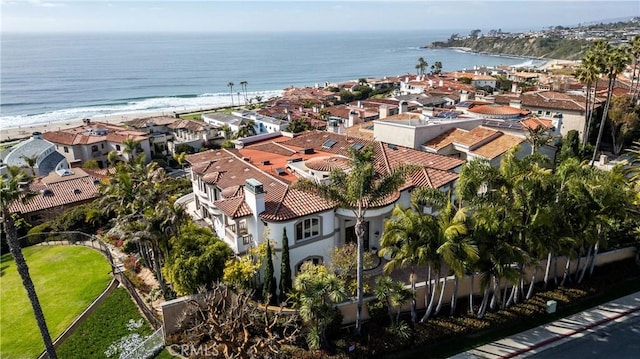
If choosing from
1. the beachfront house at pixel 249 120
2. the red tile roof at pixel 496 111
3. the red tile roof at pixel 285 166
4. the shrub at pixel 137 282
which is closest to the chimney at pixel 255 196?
the red tile roof at pixel 285 166

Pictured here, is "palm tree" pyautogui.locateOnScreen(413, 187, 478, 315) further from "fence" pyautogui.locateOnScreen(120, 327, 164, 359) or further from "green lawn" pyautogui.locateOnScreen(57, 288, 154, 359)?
"green lawn" pyautogui.locateOnScreen(57, 288, 154, 359)

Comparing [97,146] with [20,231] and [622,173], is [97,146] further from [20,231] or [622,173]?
[622,173]

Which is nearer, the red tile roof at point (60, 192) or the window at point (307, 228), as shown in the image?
the window at point (307, 228)

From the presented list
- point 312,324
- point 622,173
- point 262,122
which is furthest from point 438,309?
point 262,122

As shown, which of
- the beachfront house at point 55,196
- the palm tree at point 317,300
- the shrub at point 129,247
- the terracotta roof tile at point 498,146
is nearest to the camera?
the palm tree at point 317,300

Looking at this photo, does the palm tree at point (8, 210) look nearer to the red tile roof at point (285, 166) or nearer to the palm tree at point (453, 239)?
the red tile roof at point (285, 166)

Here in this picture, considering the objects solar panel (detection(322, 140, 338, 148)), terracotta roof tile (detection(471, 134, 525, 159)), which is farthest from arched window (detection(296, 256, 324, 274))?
terracotta roof tile (detection(471, 134, 525, 159))
